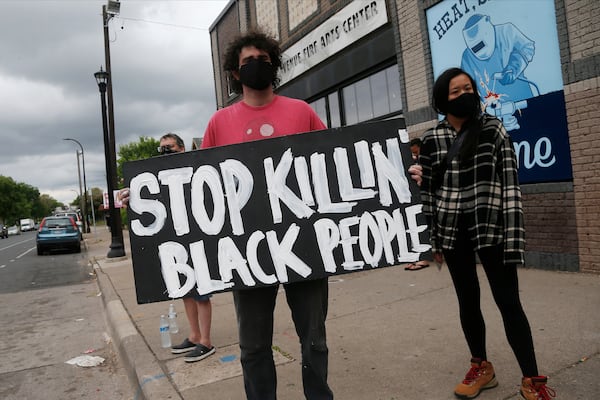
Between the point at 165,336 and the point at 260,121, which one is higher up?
the point at 260,121

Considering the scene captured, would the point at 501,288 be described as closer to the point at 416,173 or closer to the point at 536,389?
the point at 536,389

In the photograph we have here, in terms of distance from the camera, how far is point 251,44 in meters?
2.40

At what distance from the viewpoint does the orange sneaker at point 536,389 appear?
233 cm

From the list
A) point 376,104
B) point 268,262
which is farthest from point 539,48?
point 268,262

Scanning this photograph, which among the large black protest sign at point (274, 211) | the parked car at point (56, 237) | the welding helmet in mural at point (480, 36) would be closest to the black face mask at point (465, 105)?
the large black protest sign at point (274, 211)

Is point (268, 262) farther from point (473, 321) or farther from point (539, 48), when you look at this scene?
Result: point (539, 48)

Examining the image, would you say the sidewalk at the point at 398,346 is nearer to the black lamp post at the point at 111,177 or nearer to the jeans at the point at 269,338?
the jeans at the point at 269,338

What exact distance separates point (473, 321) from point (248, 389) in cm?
133

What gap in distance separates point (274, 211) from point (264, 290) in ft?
1.32

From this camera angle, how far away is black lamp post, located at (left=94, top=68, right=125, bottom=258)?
13711 millimetres

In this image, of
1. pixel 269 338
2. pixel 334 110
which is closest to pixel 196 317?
pixel 269 338

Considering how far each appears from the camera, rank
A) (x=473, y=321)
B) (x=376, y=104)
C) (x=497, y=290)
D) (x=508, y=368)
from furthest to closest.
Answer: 1. (x=376, y=104)
2. (x=508, y=368)
3. (x=473, y=321)
4. (x=497, y=290)

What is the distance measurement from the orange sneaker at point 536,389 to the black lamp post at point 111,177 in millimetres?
12982

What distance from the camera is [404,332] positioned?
3.87 meters
